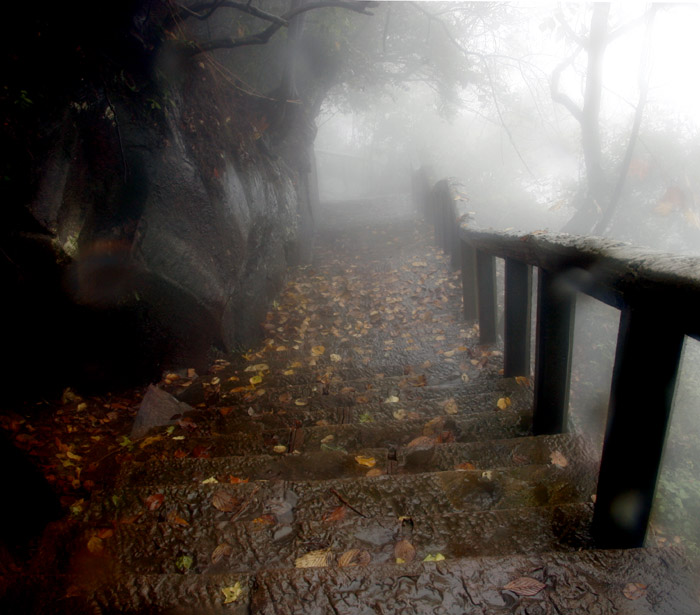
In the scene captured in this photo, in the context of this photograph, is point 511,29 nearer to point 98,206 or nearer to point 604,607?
point 98,206

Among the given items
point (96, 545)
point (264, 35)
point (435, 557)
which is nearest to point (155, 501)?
point (96, 545)

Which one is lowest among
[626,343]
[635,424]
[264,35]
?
[635,424]

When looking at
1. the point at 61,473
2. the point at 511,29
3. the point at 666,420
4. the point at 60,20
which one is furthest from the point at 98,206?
the point at 511,29

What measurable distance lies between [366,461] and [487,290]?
2.47 meters

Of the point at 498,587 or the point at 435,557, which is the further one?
the point at 435,557

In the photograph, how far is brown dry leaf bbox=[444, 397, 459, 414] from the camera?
2999mm

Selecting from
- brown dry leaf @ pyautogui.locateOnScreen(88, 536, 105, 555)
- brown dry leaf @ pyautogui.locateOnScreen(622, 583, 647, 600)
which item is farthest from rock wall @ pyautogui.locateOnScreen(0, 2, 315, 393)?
brown dry leaf @ pyautogui.locateOnScreen(622, 583, 647, 600)

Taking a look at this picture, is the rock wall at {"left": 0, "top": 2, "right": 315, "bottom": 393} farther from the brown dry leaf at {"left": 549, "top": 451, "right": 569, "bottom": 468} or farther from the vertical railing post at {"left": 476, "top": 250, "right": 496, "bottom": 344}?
the brown dry leaf at {"left": 549, "top": 451, "right": 569, "bottom": 468}

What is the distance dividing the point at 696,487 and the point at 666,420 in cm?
724

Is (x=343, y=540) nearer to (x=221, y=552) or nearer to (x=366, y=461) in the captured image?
(x=221, y=552)

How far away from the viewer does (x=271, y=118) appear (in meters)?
6.56

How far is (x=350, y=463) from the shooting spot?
7.34 ft

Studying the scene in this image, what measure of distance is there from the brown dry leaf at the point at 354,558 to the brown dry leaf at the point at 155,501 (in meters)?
0.85

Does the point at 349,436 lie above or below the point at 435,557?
below
